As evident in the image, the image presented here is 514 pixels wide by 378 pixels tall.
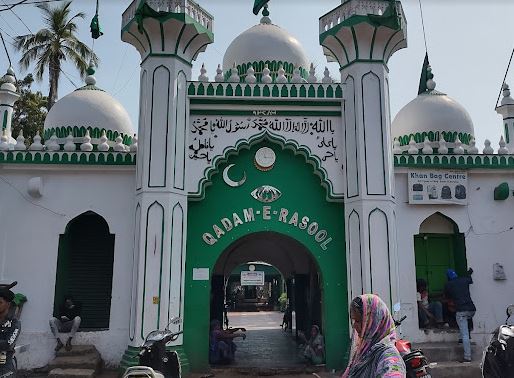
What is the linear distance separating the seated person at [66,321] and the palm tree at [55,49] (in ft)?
35.3

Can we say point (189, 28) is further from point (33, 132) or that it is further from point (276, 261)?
point (33, 132)

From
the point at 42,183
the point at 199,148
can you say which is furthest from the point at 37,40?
the point at 199,148

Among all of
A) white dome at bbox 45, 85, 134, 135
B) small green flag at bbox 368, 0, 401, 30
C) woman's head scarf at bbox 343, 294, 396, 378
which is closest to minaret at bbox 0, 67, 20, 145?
white dome at bbox 45, 85, 134, 135

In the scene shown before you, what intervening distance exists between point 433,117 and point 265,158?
12.7 feet

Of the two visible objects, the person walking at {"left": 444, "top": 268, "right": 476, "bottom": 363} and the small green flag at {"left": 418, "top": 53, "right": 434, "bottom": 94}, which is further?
the small green flag at {"left": 418, "top": 53, "right": 434, "bottom": 94}

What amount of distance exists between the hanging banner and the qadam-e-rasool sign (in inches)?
68.0

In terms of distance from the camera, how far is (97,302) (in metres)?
8.42

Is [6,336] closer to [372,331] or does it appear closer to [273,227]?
[372,331]

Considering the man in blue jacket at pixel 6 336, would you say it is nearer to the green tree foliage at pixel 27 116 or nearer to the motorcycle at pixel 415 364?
Answer: the motorcycle at pixel 415 364

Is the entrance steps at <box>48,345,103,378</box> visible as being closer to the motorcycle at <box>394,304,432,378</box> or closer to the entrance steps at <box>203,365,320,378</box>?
the entrance steps at <box>203,365,320,378</box>

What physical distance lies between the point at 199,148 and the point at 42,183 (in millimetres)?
2565

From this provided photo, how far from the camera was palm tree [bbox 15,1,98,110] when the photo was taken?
1712 cm

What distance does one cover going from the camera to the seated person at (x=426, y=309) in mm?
8250

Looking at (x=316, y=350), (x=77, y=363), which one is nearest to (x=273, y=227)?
(x=316, y=350)
